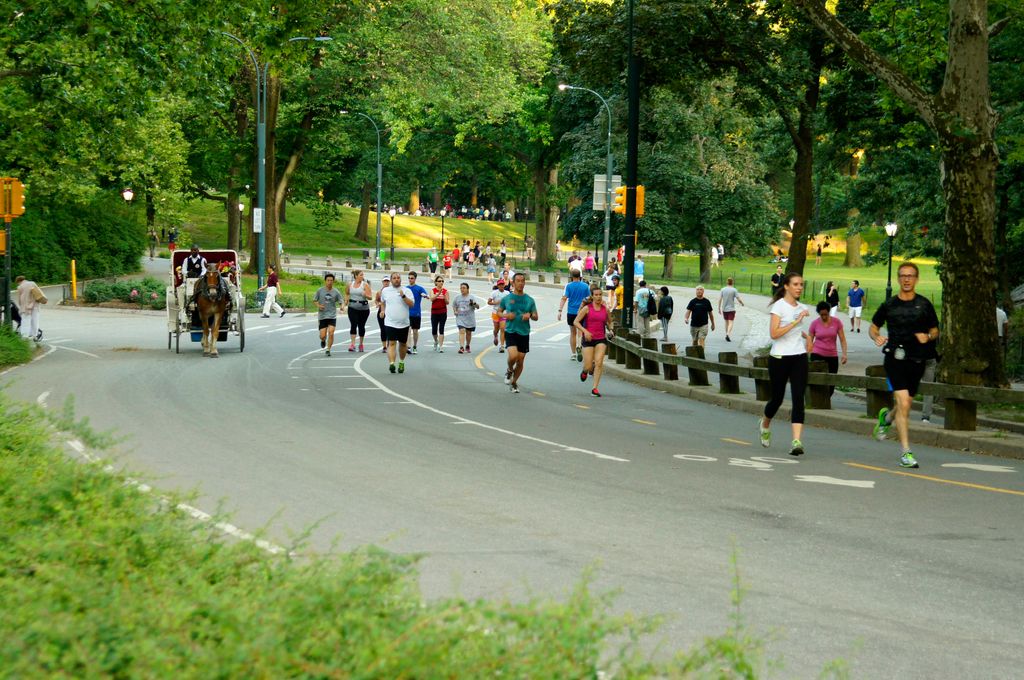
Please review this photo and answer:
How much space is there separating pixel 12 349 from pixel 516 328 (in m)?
10.3

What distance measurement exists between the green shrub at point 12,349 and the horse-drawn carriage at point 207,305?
3.32 meters

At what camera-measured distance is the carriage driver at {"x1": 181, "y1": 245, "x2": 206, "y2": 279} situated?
96.3ft

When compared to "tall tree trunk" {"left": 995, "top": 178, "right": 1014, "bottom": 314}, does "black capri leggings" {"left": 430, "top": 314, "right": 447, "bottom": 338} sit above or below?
below

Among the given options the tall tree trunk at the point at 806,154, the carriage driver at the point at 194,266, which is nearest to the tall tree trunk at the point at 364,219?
the carriage driver at the point at 194,266

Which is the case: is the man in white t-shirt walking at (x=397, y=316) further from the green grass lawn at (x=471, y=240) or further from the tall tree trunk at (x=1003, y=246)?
the green grass lawn at (x=471, y=240)

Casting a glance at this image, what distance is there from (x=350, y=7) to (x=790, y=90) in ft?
71.2

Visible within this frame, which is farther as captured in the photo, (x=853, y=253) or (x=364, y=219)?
(x=853, y=253)

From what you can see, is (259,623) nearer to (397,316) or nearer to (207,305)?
(397,316)

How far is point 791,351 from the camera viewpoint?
14.3m

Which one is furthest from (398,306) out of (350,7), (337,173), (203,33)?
(337,173)

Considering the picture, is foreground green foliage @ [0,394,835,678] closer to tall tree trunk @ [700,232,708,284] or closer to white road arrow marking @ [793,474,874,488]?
white road arrow marking @ [793,474,874,488]

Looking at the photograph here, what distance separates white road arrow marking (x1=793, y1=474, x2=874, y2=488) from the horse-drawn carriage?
18.2 meters

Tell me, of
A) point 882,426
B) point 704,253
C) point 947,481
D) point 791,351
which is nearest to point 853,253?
point 704,253

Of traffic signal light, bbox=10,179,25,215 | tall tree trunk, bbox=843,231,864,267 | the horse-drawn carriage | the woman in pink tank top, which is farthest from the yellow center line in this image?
tall tree trunk, bbox=843,231,864,267
